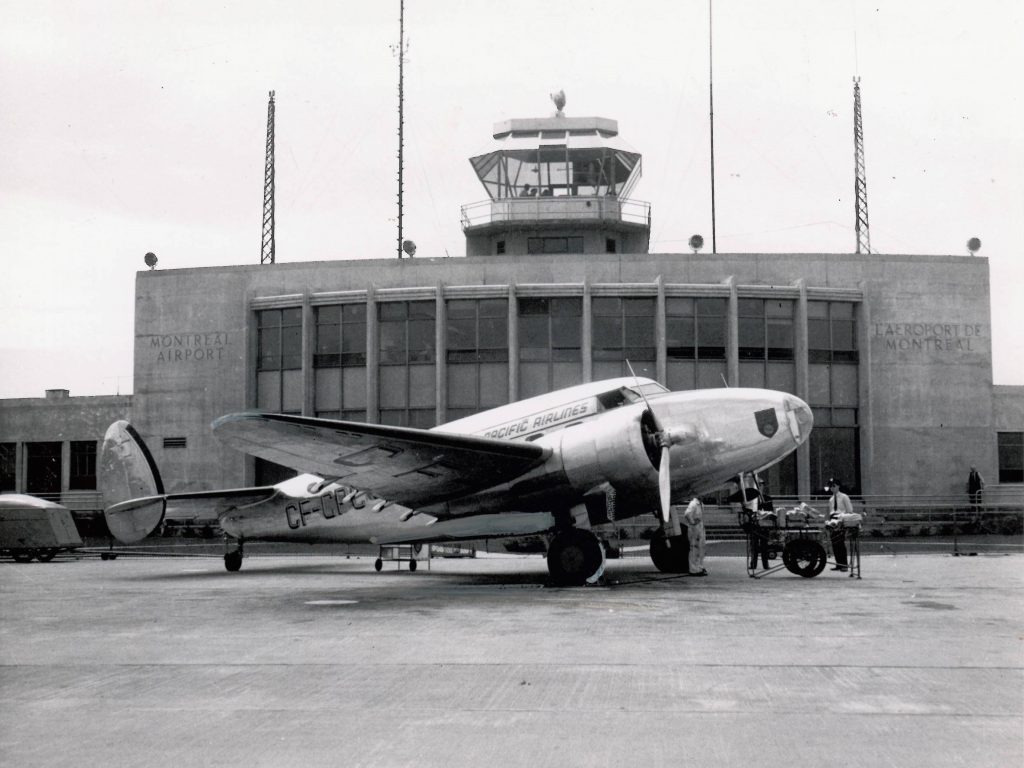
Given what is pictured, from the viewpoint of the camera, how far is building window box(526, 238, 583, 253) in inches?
1837

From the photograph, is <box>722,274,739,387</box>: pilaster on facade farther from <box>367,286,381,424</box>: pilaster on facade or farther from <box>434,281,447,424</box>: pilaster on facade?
<box>367,286,381,424</box>: pilaster on facade

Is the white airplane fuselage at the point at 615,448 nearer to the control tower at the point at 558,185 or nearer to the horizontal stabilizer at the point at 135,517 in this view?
the horizontal stabilizer at the point at 135,517

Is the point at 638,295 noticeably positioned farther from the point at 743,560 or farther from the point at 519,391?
the point at 743,560

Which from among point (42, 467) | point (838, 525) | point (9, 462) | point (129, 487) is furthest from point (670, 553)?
point (9, 462)

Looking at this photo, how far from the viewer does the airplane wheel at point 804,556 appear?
1881 centimetres

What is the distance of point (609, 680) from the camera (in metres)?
8.39

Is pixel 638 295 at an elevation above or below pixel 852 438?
above

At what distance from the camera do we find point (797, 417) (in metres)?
17.5

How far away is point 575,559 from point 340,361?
2919cm

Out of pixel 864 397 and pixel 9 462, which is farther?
pixel 9 462

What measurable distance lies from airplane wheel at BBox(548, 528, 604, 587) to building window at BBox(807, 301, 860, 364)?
28.9 meters

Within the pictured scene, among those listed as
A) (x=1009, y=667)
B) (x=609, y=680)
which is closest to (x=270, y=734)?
(x=609, y=680)

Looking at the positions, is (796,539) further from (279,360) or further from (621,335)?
(279,360)

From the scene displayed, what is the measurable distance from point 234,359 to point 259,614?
3300 cm
